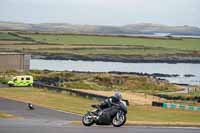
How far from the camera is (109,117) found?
2202 centimetres

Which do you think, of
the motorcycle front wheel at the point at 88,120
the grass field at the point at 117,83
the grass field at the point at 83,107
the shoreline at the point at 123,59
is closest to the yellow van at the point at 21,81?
the grass field at the point at 83,107

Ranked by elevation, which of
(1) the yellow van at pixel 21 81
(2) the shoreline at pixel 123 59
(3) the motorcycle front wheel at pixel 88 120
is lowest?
(3) the motorcycle front wheel at pixel 88 120

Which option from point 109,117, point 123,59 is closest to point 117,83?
point 109,117

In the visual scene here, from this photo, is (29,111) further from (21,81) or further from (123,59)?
(123,59)

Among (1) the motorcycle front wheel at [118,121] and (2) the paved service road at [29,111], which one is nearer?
(1) the motorcycle front wheel at [118,121]

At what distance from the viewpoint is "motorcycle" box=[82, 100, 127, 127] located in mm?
22016

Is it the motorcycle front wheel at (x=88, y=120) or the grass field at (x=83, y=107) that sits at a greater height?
the motorcycle front wheel at (x=88, y=120)

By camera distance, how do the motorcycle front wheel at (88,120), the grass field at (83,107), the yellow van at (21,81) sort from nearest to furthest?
the motorcycle front wheel at (88,120) → the grass field at (83,107) → the yellow van at (21,81)

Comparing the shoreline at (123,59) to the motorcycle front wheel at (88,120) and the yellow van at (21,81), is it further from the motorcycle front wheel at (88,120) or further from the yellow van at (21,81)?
the motorcycle front wheel at (88,120)

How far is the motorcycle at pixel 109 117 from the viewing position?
867 inches

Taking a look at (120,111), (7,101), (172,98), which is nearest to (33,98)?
(7,101)

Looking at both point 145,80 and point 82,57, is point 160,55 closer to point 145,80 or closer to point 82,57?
point 82,57

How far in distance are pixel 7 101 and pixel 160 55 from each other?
143 m

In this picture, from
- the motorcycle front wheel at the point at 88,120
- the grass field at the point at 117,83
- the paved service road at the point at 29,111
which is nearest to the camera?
the motorcycle front wheel at the point at 88,120
